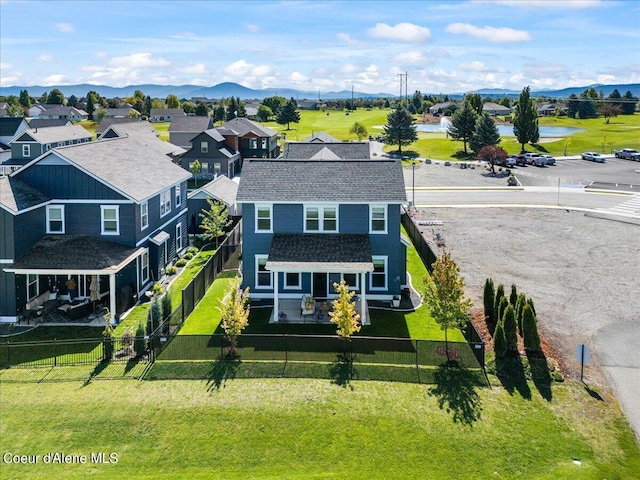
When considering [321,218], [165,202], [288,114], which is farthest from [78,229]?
[288,114]

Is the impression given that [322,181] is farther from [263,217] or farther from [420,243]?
[420,243]

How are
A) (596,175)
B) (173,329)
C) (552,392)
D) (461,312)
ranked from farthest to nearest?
1. (596,175)
2. (173,329)
3. (461,312)
4. (552,392)

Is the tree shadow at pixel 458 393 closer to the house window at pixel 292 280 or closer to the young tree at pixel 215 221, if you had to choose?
the house window at pixel 292 280

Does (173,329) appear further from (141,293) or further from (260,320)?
(141,293)

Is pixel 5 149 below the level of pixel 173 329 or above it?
above

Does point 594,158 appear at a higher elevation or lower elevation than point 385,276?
higher

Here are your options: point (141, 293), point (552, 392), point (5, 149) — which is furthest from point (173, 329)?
point (5, 149)

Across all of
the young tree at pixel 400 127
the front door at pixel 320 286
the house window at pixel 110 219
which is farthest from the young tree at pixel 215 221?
the young tree at pixel 400 127
